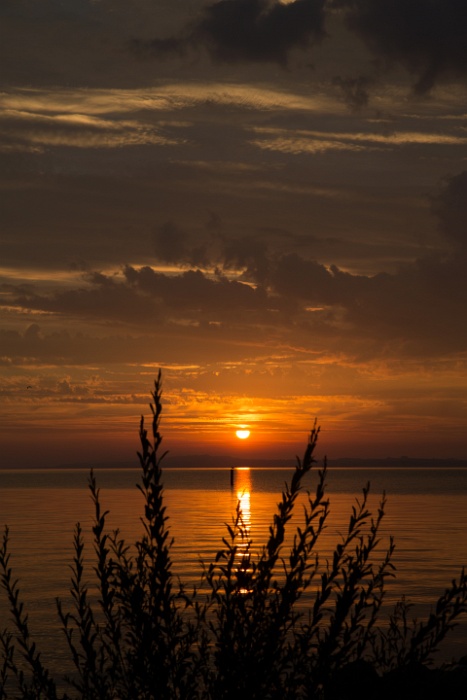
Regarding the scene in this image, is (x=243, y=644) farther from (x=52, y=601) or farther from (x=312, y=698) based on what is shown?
(x=52, y=601)

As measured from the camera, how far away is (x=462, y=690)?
17297 millimetres

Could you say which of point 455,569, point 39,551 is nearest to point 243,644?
point 455,569

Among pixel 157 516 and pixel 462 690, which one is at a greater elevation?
Result: pixel 157 516

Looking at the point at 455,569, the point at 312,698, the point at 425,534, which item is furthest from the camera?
the point at 425,534

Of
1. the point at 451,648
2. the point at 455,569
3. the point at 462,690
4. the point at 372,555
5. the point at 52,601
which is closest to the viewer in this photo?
the point at 462,690

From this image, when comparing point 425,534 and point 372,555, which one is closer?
point 372,555

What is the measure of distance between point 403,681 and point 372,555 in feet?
148

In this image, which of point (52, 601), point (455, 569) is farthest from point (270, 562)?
point (455, 569)

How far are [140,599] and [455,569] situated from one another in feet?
135

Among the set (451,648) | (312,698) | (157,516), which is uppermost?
(157,516)

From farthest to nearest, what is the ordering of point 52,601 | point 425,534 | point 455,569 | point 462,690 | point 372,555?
point 425,534 < point 372,555 < point 455,569 < point 52,601 < point 462,690

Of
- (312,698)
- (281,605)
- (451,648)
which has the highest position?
(281,605)

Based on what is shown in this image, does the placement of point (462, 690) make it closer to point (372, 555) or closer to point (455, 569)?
point (455, 569)

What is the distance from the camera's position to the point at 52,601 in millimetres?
34562
